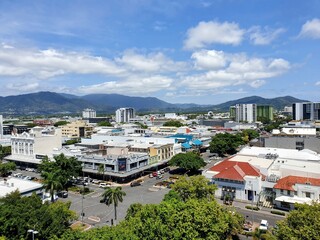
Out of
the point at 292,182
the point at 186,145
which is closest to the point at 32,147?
the point at 186,145

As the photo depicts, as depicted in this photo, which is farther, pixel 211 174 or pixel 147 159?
pixel 147 159

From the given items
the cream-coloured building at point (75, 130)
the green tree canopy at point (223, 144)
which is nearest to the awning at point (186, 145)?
the green tree canopy at point (223, 144)

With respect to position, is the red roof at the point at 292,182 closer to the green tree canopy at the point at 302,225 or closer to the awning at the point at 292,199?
the awning at the point at 292,199

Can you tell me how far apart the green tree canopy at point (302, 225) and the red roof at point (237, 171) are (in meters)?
21.3

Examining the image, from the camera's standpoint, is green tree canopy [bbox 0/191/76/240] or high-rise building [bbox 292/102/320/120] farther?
high-rise building [bbox 292/102/320/120]

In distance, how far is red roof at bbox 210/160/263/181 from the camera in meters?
48.7

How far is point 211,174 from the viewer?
52.1m

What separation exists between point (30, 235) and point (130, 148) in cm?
4866

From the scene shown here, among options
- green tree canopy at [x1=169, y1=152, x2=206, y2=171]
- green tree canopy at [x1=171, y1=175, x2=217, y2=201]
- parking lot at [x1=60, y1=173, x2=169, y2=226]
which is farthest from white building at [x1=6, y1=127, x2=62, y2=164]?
green tree canopy at [x1=171, y1=175, x2=217, y2=201]

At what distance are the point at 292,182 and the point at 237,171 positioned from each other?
8.91 metres

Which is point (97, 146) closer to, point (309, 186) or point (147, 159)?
point (147, 159)

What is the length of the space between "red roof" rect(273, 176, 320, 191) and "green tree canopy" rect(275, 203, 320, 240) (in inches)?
719

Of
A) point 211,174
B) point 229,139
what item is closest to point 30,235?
point 211,174

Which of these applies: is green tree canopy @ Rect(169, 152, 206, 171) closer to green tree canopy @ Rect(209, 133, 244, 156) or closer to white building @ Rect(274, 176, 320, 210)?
white building @ Rect(274, 176, 320, 210)
